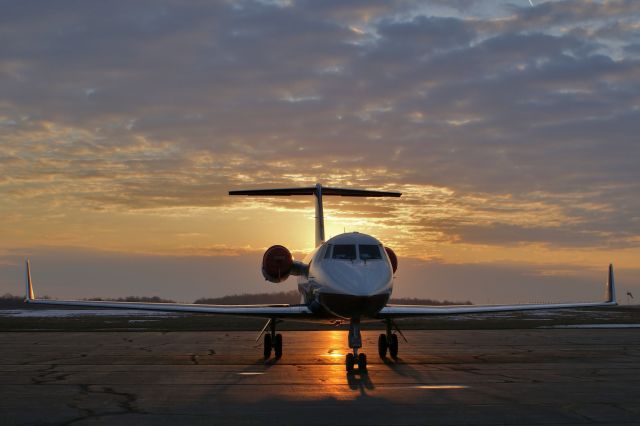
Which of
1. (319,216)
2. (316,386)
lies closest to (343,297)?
(316,386)

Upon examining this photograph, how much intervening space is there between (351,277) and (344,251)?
1280mm

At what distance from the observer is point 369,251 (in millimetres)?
19609

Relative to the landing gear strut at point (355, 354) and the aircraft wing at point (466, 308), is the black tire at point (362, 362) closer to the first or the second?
the landing gear strut at point (355, 354)

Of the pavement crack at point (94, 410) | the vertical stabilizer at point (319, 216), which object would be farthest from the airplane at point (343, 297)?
the pavement crack at point (94, 410)

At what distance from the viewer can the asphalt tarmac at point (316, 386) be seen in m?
10.9

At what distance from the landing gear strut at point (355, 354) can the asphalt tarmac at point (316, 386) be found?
0.33 meters

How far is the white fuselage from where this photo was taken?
59.6 ft

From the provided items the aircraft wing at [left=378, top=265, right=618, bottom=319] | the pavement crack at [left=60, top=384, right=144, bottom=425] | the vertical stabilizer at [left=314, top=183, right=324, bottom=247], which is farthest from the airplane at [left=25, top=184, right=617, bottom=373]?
the pavement crack at [left=60, top=384, right=144, bottom=425]

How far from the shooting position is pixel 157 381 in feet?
50.6

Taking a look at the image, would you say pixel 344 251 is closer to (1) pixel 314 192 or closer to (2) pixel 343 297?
(2) pixel 343 297

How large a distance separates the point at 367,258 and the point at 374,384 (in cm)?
485

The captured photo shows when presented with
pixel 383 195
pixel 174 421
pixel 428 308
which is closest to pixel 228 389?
pixel 174 421

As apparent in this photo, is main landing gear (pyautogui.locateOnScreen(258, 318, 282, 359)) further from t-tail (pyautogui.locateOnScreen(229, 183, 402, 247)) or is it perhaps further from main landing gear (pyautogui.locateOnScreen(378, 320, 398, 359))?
t-tail (pyautogui.locateOnScreen(229, 183, 402, 247))

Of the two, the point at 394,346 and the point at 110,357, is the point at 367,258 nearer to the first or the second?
the point at 394,346
